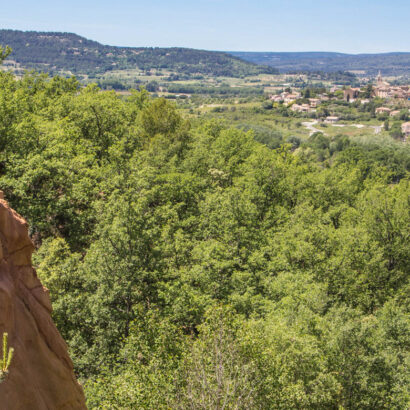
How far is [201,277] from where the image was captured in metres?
27.2

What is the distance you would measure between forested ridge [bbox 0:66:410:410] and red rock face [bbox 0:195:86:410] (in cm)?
388

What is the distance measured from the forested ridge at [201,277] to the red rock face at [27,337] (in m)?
Result: 3.88

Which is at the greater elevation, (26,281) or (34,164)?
(34,164)

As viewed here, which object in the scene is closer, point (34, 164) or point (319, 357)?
point (319, 357)

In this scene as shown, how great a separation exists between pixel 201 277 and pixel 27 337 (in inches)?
628

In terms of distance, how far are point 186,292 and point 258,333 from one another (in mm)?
7585

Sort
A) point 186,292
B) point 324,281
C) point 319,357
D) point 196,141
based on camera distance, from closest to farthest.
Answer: point 319,357, point 186,292, point 324,281, point 196,141

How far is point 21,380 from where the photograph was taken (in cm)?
1151

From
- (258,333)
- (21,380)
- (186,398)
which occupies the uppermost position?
(21,380)

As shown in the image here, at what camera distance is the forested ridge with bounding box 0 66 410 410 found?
18.7 m

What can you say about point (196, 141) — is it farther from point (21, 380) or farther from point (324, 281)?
point (21, 380)

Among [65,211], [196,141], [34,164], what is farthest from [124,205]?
[196,141]

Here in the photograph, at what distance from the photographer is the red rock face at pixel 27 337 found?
1146 cm

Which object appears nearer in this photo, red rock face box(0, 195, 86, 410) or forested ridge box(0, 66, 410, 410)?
red rock face box(0, 195, 86, 410)
